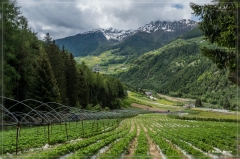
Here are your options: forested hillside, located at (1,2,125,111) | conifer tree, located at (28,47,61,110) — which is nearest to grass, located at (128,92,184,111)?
forested hillside, located at (1,2,125,111)

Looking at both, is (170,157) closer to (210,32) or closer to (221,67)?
(221,67)

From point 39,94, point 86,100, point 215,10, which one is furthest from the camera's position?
point 86,100

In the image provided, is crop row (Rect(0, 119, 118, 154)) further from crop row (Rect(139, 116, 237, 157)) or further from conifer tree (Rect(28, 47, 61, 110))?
conifer tree (Rect(28, 47, 61, 110))

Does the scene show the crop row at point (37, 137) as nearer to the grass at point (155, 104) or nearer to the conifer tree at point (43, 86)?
the conifer tree at point (43, 86)

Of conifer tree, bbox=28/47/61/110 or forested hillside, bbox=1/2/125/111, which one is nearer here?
forested hillside, bbox=1/2/125/111

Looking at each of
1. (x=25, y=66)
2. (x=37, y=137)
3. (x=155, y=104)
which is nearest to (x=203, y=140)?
(x=37, y=137)

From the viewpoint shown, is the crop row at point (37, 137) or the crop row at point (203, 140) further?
the crop row at point (37, 137)

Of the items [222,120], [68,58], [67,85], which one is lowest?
[222,120]

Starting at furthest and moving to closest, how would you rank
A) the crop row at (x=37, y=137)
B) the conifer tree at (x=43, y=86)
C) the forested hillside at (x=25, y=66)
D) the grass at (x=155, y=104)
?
the grass at (x=155, y=104), the conifer tree at (x=43, y=86), the forested hillside at (x=25, y=66), the crop row at (x=37, y=137)

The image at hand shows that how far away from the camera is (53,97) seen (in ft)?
130

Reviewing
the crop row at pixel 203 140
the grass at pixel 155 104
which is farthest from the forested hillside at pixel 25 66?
the grass at pixel 155 104

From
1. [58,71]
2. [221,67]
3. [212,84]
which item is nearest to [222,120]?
[58,71]

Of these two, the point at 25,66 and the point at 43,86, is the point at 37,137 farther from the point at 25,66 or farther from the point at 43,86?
the point at 25,66

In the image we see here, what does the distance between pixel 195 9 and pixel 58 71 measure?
44083 millimetres
